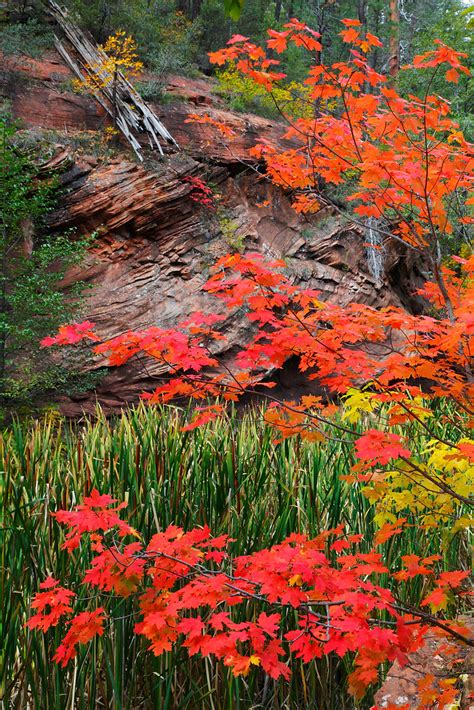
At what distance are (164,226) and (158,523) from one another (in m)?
5.93

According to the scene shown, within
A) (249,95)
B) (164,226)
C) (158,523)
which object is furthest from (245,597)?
(249,95)

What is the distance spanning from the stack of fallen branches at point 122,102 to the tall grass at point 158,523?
237 inches

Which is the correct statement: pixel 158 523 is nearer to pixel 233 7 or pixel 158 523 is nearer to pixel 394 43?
pixel 233 7

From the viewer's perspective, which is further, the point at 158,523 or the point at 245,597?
the point at 158,523

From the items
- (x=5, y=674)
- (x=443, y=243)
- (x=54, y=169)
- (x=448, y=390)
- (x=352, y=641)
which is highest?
(x=54, y=169)

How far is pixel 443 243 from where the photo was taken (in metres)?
10.7

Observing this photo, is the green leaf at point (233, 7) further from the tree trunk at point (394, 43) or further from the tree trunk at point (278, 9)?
the tree trunk at point (278, 9)

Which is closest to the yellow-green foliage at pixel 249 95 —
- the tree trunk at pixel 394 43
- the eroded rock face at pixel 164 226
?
the eroded rock face at pixel 164 226

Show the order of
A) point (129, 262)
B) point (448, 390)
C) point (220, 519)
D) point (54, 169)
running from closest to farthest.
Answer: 1. point (448, 390)
2. point (220, 519)
3. point (54, 169)
4. point (129, 262)

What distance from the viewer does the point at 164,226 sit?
7.90 metres

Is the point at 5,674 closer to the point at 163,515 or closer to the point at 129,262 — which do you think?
the point at 163,515

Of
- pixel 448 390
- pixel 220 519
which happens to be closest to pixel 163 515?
pixel 220 519

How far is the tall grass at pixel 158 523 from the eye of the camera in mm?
2270

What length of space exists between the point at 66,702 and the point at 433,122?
10.3ft
